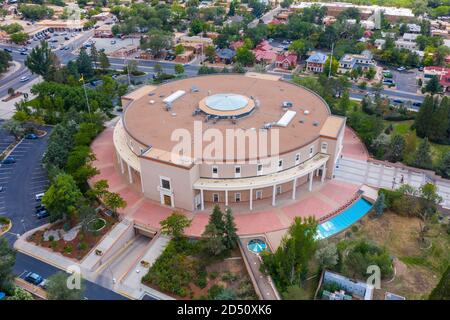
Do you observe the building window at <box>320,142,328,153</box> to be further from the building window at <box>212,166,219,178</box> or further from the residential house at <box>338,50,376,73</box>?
the residential house at <box>338,50,376,73</box>

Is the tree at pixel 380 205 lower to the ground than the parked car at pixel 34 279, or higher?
higher

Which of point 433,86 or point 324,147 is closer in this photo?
point 324,147

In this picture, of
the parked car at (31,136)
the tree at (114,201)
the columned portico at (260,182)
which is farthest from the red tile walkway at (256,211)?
the parked car at (31,136)

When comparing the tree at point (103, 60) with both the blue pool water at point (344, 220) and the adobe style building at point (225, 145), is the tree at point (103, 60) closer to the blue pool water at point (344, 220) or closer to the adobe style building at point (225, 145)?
the adobe style building at point (225, 145)

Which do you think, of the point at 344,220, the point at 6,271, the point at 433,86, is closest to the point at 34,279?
the point at 6,271

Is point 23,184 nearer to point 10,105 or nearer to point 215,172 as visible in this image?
point 215,172

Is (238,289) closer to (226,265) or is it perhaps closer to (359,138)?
(226,265)

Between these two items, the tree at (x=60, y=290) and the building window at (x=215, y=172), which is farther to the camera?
the building window at (x=215, y=172)
